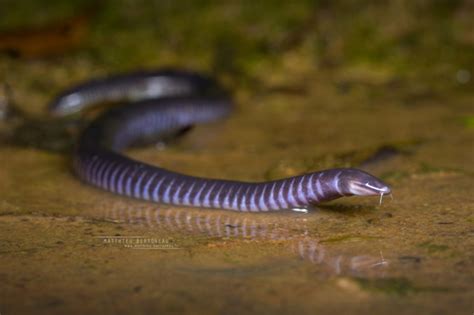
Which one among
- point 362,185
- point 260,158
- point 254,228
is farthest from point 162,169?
point 362,185

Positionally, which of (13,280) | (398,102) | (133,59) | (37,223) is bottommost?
(13,280)

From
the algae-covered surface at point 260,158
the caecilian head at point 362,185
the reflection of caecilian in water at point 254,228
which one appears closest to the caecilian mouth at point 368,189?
the caecilian head at point 362,185

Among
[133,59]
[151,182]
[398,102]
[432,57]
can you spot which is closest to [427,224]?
[151,182]

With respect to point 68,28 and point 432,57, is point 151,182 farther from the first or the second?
point 432,57

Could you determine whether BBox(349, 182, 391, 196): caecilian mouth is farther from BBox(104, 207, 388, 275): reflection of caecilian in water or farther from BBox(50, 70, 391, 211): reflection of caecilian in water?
BBox(104, 207, 388, 275): reflection of caecilian in water

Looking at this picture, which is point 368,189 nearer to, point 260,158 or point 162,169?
point 162,169

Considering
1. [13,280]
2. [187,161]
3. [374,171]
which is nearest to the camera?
[13,280]
